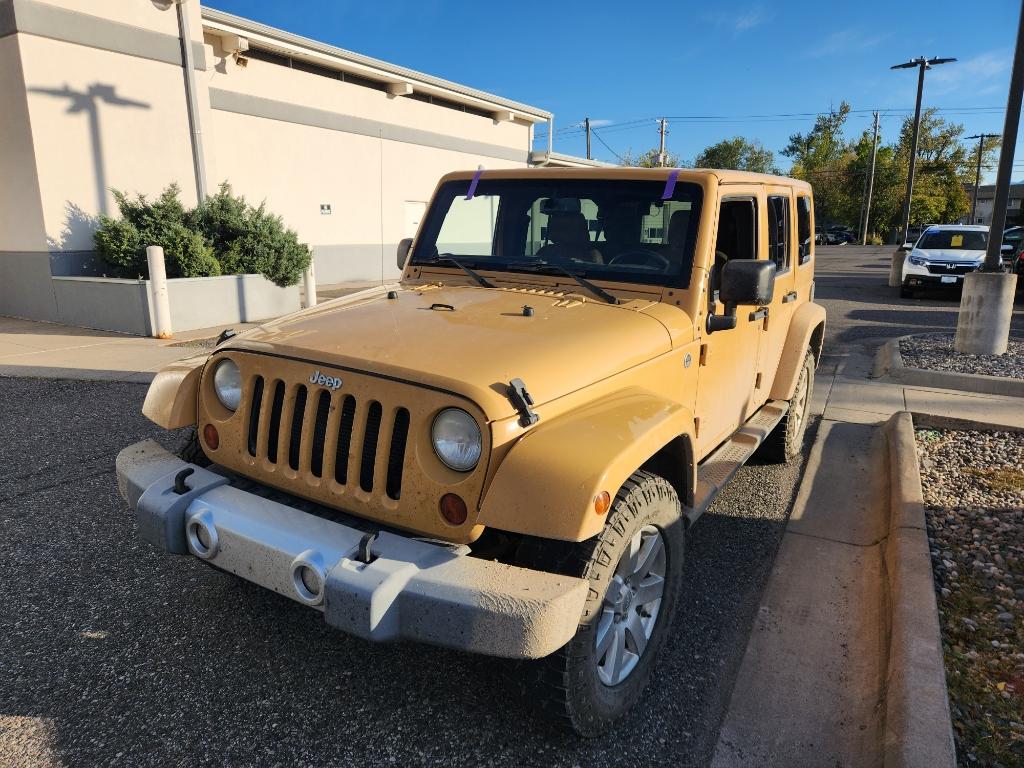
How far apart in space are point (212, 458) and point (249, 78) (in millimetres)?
14568

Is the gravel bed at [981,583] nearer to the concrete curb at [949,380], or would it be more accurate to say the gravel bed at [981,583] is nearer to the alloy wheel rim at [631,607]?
the alloy wheel rim at [631,607]

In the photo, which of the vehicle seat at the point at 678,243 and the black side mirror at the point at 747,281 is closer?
the black side mirror at the point at 747,281

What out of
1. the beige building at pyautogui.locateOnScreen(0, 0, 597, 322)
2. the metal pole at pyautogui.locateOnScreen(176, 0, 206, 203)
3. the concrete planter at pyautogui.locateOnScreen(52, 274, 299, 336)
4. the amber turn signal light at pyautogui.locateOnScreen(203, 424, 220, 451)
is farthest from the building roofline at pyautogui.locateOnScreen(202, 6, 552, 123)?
the amber turn signal light at pyautogui.locateOnScreen(203, 424, 220, 451)

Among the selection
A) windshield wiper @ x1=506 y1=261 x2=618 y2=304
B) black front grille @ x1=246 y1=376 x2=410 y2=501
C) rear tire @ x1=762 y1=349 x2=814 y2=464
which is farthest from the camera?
rear tire @ x1=762 y1=349 x2=814 y2=464

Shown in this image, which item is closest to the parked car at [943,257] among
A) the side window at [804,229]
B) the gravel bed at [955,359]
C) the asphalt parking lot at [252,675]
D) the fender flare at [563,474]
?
the gravel bed at [955,359]

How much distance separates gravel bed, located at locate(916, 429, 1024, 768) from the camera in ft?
7.92

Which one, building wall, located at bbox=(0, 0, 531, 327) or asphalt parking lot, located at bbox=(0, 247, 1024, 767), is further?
building wall, located at bbox=(0, 0, 531, 327)

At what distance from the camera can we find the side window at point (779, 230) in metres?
4.15

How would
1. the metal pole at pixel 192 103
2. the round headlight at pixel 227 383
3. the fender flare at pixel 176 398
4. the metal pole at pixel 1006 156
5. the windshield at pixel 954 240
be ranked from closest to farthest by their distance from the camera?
1. the round headlight at pixel 227 383
2. the fender flare at pixel 176 398
3. the metal pole at pixel 1006 156
4. the metal pole at pixel 192 103
5. the windshield at pixel 954 240

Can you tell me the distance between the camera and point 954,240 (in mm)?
15766

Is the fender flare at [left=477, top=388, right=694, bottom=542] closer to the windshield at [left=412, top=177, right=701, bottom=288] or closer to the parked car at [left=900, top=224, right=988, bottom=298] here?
the windshield at [left=412, top=177, right=701, bottom=288]

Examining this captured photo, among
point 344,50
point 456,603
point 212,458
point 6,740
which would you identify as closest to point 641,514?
point 456,603

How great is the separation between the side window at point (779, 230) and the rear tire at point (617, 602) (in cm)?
215

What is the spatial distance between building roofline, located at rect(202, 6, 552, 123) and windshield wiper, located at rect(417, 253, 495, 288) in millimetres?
12564
